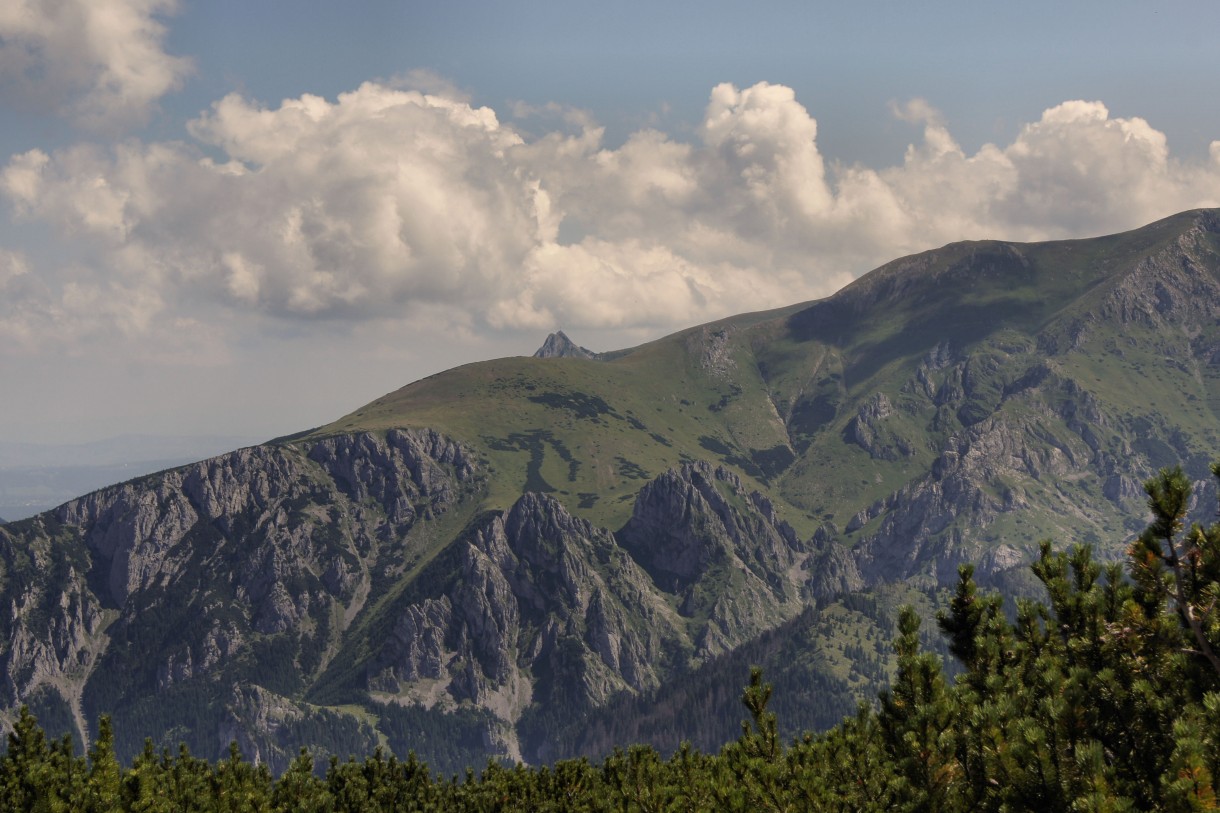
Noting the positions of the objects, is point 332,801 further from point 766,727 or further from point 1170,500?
point 1170,500

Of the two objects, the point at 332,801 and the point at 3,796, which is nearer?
the point at 3,796

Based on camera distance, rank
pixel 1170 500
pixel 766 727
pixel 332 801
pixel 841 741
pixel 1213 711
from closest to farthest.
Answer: pixel 1213 711
pixel 1170 500
pixel 766 727
pixel 841 741
pixel 332 801

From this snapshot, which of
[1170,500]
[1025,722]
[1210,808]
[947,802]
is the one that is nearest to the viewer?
[1210,808]

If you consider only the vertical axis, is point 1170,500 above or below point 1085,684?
above

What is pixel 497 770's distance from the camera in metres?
83.6

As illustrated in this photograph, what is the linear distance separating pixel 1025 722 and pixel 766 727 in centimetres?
2020

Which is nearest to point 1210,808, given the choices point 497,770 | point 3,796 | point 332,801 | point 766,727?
point 766,727

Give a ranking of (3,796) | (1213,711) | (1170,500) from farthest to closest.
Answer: (3,796) < (1170,500) < (1213,711)

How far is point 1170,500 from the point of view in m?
22.9

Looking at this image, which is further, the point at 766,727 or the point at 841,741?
the point at 841,741

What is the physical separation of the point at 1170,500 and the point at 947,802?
9.59 metres

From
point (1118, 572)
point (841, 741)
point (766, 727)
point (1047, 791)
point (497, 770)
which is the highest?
point (1118, 572)

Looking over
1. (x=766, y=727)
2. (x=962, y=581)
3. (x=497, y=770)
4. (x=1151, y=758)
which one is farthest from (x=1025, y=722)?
(x=497, y=770)

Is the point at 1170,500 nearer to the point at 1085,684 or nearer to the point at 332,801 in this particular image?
the point at 1085,684
